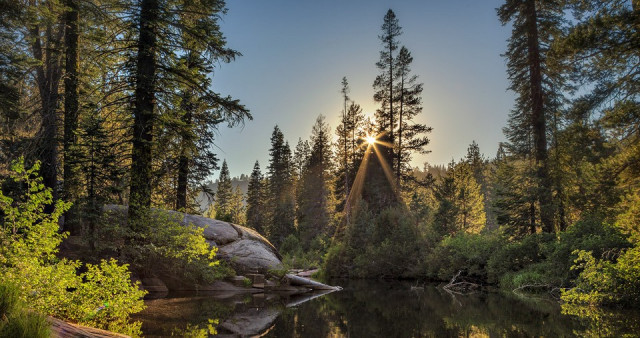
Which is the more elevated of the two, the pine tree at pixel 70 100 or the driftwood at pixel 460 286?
the pine tree at pixel 70 100

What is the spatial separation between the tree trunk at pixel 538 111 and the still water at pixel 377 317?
612 centimetres

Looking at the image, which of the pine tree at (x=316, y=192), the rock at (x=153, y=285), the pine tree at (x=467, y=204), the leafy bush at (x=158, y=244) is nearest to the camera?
the leafy bush at (x=158, y=244)

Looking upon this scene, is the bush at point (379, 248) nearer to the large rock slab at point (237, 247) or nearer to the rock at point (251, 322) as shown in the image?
the large rock slab at point (237, 247)

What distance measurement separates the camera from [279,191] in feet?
181

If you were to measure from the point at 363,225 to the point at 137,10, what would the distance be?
2080 cm

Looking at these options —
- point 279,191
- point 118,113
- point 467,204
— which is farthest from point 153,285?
point 279,191

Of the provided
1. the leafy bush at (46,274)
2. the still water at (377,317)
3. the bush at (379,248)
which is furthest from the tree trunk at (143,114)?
the bush at (379,248)

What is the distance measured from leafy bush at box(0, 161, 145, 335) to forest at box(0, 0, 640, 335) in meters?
0.04

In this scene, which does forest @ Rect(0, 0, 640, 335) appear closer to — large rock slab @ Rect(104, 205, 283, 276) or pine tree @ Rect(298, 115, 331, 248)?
large rock slab @ Rect(104, 205, 283, 276)

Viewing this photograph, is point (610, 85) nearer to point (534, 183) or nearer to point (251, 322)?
point (534, 183)

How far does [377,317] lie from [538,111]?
16.0 metres

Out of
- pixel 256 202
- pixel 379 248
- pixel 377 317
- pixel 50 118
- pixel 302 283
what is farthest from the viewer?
pixel 256 202

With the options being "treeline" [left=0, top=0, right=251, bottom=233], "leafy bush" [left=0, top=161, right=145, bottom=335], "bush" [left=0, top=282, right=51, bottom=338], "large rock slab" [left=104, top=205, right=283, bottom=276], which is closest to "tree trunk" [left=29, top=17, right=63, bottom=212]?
"treeline" [left=0, top=0, right=251, bottom=233]

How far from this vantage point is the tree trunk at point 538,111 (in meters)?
19.3
